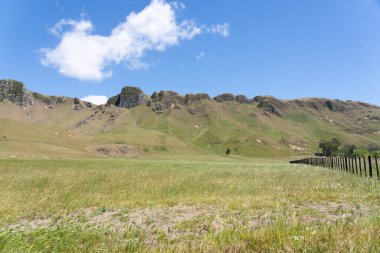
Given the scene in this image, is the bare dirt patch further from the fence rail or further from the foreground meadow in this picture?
the foreground meadow

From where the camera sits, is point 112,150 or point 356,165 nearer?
point 356,165

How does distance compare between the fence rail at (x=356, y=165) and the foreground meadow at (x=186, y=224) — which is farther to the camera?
the fence rail at (x=356, y=165)

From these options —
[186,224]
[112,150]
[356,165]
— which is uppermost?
[112,150]

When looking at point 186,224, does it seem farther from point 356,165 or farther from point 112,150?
point 112,150

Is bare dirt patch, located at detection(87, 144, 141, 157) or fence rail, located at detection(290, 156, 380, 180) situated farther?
bare dirt patch, located at detection(87, 144, 141, 157)

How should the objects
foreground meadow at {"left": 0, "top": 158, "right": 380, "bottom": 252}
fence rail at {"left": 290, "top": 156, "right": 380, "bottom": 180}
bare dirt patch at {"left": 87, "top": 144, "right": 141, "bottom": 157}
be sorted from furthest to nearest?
bare dirt patch at {"left": 87, "top": 144, "right": 141, "bottom": 157}, fence rail at {"left": 290, "top": 156, "right": 380, "bottom": 180}, foreground meadow at {"left": 0, "top": 158, "right": 380, "bottom": 252}

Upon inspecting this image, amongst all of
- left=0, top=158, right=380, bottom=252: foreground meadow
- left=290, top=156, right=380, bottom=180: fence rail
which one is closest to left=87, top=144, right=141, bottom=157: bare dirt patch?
left=290, top=156, right=380, bottom=180: fence rail

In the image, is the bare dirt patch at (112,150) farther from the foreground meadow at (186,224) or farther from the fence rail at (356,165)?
the foreground meadow at (186,224)

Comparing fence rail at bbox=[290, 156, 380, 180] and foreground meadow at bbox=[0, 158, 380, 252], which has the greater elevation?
fence rail at bbox=[290, 156, 380, 180]

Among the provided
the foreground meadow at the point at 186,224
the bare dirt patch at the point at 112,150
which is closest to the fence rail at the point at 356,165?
the foreground meadow at the point at 186,224

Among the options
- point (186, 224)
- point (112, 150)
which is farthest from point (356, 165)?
point (112, 150)

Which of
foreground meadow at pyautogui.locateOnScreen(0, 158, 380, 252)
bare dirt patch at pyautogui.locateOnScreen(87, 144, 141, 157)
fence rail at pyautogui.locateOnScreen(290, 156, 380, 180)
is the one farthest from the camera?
bare dirt patch at pyautogui.locateOnScreen(87, 144, 141, 157)

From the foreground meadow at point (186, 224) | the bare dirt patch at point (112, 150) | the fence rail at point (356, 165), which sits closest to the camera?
the foreground meadow at point (186, 224)

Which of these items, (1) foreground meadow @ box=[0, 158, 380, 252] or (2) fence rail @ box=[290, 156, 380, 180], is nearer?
(1) foreground meadow @ box=[0, 158, 380, 252]
